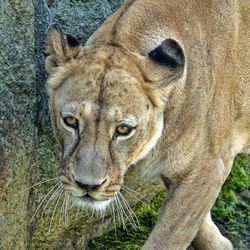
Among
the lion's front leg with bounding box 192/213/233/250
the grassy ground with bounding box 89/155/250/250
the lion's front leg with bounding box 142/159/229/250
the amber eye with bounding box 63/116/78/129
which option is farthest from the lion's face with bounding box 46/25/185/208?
the grassy ground with bounding box 89/155/250/250

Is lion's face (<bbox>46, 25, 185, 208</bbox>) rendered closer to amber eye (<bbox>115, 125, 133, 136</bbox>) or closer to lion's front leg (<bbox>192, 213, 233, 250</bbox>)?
amber eye (<bbox>115, 125, 133, 136</bbox>)

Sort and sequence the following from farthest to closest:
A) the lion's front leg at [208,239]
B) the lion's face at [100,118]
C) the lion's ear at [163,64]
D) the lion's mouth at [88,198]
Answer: the lion's front leg at [208,239], the lion's ear at [163,64], the lion's mouth at [88,198], the lion's face at [100,118]

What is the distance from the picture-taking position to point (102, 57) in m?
5.08

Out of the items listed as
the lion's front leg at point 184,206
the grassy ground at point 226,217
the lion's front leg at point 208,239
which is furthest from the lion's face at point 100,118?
the grassy ground at point 226,217

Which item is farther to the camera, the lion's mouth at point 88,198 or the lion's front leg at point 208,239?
the lion's front leg at point 208,239

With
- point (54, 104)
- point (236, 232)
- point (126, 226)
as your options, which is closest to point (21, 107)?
point (54, 104)

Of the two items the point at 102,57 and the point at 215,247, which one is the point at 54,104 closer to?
the point at 102,57

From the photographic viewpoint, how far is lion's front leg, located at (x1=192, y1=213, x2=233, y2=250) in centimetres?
627

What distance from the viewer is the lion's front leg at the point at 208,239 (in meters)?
6.27

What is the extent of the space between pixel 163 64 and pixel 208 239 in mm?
1466

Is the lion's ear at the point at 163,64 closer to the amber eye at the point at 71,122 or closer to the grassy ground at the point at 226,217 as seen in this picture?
the amber eye at the point at 71,122

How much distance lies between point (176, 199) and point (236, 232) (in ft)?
4.93

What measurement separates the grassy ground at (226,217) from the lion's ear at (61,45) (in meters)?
1.66

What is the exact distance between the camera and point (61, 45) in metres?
5.13
